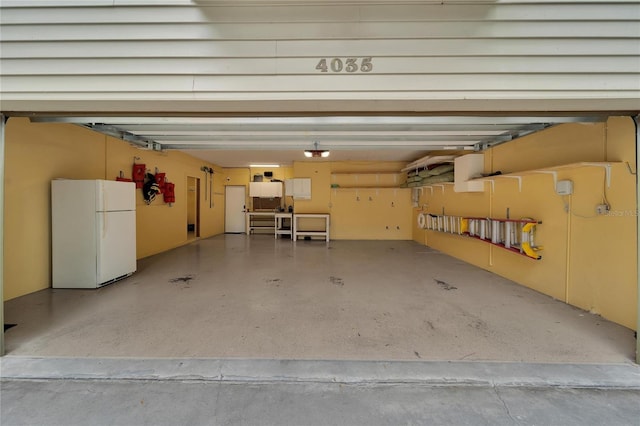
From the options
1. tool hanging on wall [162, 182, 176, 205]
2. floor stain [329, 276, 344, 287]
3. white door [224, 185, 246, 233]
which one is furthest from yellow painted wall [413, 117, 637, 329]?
white door [224, 185, 246, 233]

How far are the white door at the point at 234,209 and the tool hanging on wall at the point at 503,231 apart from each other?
679 cm

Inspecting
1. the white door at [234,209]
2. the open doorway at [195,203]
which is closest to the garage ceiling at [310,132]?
the open doorway at [195,203]

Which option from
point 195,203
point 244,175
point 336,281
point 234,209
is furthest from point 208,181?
point 336,281

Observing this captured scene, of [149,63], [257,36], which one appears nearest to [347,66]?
[257,36]

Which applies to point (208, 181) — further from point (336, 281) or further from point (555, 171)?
point (555, 171)

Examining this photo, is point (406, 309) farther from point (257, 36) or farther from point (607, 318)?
point (257, 36)

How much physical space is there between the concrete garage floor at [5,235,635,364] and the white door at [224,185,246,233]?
5.23 meters

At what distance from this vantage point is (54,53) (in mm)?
1722

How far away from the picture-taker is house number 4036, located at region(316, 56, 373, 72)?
5.61 feet

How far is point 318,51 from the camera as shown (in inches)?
67.6

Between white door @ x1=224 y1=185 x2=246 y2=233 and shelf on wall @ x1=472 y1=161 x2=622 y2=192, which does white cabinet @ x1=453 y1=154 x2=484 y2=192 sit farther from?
white door @ x1=224 y1=185 x2=246 y2=233

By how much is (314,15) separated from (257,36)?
406 millimetres

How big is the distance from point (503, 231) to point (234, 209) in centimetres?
807

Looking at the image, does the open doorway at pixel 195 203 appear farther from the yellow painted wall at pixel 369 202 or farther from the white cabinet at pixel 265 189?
the yellow painted wall at pixel 369 202
